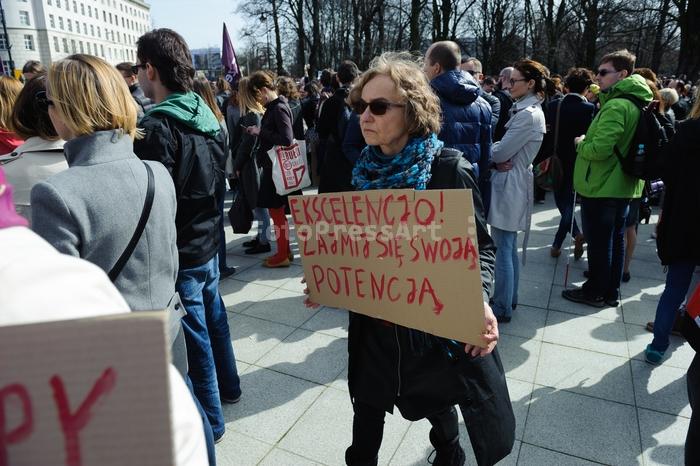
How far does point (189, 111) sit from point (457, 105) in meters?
1.89

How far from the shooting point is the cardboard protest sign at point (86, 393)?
21.6 inches

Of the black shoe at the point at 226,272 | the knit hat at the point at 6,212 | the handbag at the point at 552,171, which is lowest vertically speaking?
the black shoe at the point at 226,272

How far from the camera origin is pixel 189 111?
2.53 meters

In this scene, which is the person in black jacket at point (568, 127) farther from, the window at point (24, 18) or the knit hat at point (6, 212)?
the window at point (24, 18)

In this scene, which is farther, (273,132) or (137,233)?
(273,132)

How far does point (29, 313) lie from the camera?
0.60 meters

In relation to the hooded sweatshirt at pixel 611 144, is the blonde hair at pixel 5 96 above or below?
above

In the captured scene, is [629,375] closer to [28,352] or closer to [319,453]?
[319,453]

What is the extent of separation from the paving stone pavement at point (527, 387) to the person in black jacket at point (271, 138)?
27.7 inches

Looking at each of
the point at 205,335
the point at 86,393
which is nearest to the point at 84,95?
the point at 205,335

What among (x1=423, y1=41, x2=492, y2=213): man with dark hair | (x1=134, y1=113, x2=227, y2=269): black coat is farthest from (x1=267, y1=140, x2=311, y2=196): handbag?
(x1=134, y1=113, x2=227, y2=269): black coat

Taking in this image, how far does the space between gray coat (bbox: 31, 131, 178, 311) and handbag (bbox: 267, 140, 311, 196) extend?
10.0 feet

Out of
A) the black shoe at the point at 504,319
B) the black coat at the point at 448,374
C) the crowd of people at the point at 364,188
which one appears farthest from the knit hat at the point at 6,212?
the black shoe at the point at 504,319

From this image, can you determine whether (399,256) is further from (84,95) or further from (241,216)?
(241,216)
